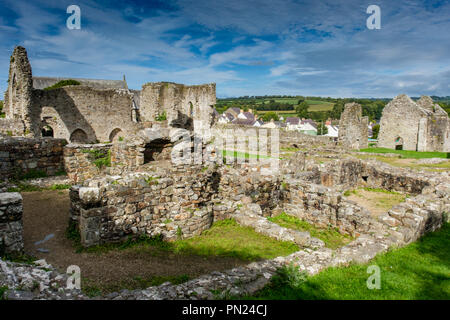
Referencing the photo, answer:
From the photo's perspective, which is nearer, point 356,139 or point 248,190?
point 248,190

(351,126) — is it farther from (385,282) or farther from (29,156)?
(29,156)

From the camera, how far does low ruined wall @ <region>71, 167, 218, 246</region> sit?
20.9ft

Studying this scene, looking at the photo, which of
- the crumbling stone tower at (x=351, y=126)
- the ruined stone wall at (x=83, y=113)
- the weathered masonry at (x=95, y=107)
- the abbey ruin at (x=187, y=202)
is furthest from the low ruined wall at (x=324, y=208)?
the ruined stone wall at (x=83, y=113)

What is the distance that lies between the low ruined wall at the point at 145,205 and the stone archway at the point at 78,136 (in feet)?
72.0

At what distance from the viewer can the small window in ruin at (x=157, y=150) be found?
11337mm

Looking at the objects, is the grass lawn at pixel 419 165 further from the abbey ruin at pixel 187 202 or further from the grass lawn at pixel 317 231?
the grass lawn at pixel 317 231

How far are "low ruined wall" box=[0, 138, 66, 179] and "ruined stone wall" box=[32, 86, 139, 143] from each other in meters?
14.3

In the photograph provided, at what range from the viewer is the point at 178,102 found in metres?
28.5

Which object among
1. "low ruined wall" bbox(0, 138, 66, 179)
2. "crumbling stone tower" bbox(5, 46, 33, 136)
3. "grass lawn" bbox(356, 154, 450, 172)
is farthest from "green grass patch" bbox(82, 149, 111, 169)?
"grass lawn" bbox(356, 154, 450, 172)

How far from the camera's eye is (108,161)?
13.1m

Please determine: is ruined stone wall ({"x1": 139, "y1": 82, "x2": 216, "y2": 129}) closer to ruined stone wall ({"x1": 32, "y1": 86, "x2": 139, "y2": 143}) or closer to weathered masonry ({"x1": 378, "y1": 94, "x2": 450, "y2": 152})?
ruined stone wall ({"x1": 32, "y1": 86, "x2": 139, "y2": 143})

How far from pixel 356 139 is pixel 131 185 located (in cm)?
2606

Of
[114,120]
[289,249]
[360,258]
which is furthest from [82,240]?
[114,120]
